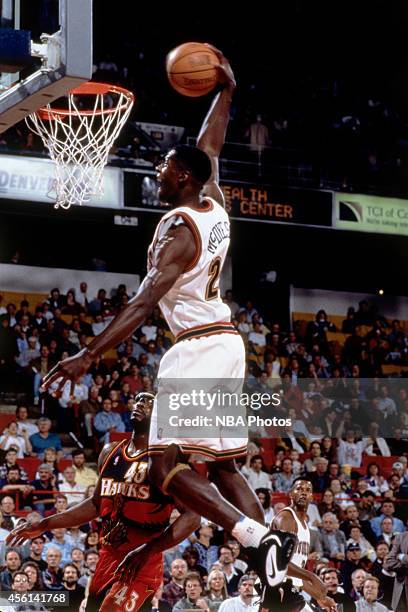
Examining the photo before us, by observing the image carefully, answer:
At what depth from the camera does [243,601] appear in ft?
29.4

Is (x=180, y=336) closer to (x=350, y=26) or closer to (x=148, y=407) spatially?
(x=148, y=407)

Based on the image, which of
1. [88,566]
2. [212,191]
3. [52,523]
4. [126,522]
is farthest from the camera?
[88,566]

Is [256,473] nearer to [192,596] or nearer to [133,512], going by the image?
[192,596]

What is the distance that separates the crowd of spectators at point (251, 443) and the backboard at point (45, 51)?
4.73 metres

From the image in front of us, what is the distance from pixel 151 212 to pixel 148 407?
973 centimetres

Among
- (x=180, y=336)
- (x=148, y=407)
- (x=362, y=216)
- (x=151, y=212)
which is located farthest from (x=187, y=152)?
(x=362, y=216)

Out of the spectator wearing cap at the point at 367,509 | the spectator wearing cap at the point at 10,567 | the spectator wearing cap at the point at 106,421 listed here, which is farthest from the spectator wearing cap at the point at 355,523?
the spectator wearing cap at the point at 10,567

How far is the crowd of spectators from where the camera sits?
31.4ft

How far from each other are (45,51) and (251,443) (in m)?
8.37

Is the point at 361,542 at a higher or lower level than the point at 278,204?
lower

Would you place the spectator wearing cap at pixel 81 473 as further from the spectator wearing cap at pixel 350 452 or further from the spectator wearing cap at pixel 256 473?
the spectator wearing cap at pixel 350 452

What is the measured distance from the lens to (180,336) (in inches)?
191

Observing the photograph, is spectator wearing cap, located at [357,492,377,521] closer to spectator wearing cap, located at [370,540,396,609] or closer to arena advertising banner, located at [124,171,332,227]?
spectator wearing cap, located at [370,540,396,609]

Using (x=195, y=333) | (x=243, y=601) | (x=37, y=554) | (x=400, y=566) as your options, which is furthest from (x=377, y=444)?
(x=195, y=333)
